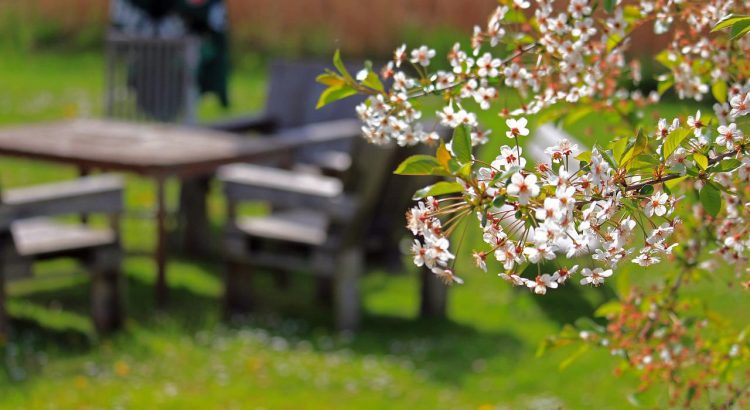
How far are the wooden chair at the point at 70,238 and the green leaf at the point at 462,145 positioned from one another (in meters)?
3.72

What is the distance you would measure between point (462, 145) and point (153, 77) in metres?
6.91

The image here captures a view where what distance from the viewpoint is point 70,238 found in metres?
5.48

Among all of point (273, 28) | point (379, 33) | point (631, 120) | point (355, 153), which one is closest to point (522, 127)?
point (631, 120)

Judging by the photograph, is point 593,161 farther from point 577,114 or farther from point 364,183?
point 364,183

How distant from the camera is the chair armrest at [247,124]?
783cm

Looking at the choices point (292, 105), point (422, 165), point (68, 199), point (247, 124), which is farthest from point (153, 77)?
point (422, 165)

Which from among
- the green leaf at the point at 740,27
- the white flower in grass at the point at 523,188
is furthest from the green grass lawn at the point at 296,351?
the white flower in grass at the point at 523,188

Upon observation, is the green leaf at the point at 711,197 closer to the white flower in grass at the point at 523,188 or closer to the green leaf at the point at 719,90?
the white flower in grass at the point at 523,188

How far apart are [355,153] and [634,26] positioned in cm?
289

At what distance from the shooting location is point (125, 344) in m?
5.35

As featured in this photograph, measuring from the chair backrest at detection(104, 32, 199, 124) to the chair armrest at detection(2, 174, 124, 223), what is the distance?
2.68 m

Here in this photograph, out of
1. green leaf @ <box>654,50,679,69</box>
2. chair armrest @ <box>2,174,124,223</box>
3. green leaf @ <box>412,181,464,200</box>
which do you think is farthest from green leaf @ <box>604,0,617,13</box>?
chair armrest @ <box>2,174,124,223</box>

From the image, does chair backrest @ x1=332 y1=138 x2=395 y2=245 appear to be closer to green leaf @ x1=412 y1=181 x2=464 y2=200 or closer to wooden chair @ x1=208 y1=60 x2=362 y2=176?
wooden chair @ x1=208 y1=60 x2=362 y2=176

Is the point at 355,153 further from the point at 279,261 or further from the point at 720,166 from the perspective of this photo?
the point at 720,166
